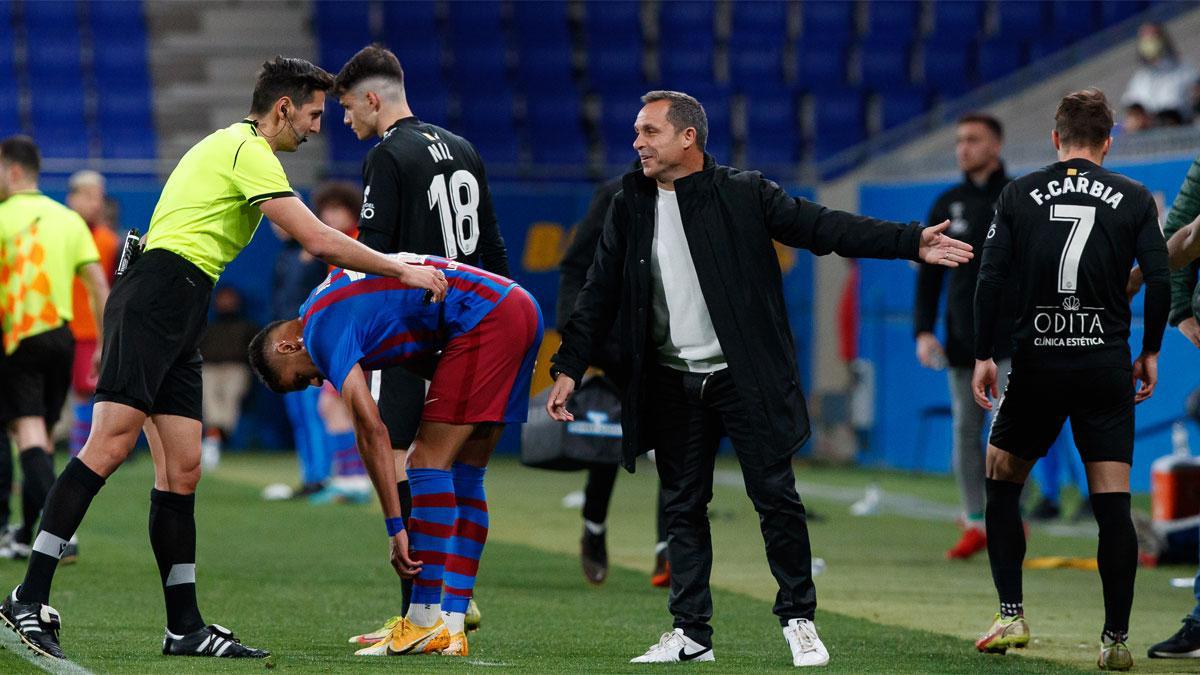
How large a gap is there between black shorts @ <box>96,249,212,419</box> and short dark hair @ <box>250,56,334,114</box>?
1.99ft

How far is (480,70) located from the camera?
20.4 meters

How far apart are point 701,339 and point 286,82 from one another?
5.32 feet

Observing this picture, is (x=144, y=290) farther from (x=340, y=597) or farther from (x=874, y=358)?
(x=874, y=358)

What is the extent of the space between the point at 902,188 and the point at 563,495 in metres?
4.81

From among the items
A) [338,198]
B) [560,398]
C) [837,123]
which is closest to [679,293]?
[560,398]

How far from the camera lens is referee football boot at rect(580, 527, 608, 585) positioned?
8461mm

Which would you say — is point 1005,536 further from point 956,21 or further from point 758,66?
point 956,21

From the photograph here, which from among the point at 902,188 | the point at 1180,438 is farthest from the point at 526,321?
the point at 902,188

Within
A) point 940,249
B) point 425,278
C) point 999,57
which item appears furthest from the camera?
point 999,57

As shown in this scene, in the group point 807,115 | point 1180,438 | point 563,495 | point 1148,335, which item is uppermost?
point 807,115

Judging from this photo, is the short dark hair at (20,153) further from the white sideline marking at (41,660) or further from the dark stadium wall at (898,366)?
the dark stadium wall at (898,366)

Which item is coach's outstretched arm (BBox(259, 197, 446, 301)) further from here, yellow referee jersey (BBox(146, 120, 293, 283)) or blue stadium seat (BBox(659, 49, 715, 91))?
blue stadium seat (BBox(659, 49, 715, 91))

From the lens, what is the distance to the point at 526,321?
6.06 meters

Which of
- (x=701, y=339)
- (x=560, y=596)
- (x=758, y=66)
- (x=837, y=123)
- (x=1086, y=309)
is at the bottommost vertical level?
(x=560, y=596)
